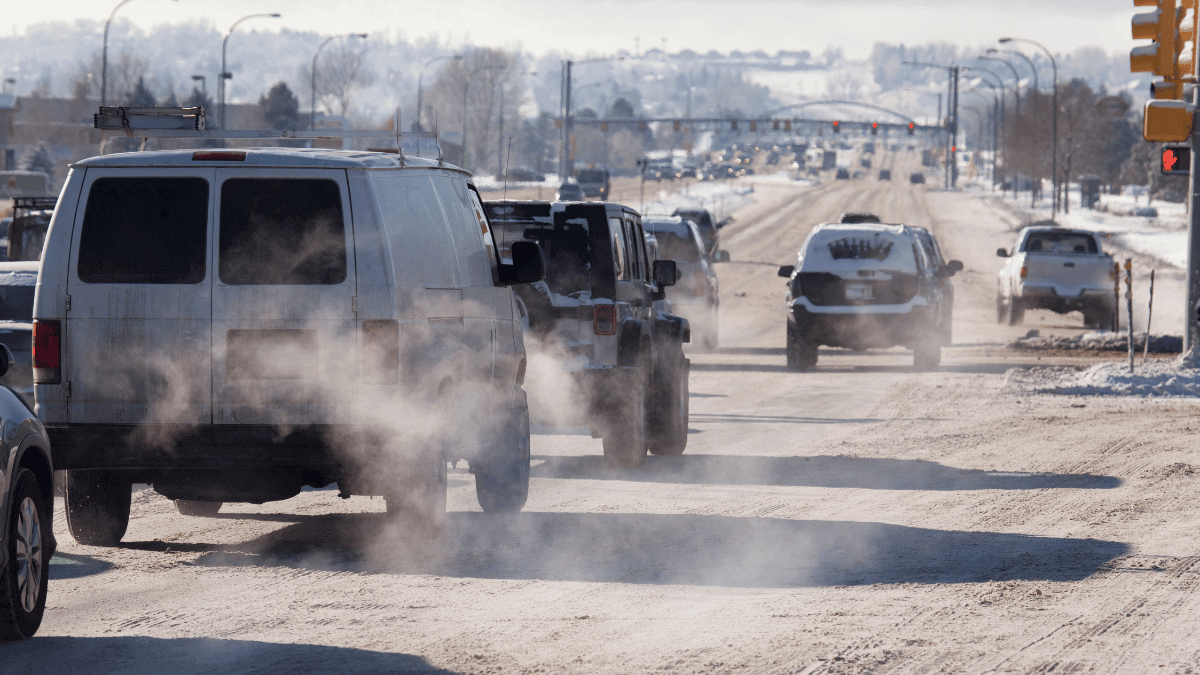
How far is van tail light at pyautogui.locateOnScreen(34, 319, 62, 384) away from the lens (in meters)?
8.05

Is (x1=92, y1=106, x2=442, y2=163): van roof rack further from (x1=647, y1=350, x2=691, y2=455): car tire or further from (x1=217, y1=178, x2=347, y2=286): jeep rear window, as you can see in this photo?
(x1=647, y1=350, x2=691, y2=455): car tire

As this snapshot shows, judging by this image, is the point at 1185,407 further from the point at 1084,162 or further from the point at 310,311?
the point at 1084,162

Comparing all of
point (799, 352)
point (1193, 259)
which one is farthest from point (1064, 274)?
point (799, 352)

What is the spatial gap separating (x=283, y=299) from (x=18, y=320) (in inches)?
259

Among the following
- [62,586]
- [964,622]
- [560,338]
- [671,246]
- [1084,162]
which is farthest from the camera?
[1084,162]

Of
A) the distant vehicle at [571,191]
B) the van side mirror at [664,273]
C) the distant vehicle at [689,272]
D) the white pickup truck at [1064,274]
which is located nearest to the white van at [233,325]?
the van side mirror at [664,273]

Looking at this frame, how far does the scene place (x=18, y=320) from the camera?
13.7 metres

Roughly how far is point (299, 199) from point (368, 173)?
37 cm

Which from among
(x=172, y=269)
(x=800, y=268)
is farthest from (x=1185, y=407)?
(x=172, y=269)

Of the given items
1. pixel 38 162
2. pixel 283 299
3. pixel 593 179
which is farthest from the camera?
pixel 38 162

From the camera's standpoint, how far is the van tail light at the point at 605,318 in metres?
12.0

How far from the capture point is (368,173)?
26.8 feet

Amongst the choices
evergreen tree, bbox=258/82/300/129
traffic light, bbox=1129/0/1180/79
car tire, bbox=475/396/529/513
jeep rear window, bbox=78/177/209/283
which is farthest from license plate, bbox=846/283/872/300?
evergreen tree, bbox=258/82/300/129

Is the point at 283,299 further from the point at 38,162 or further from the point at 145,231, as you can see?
the point at 38,162
